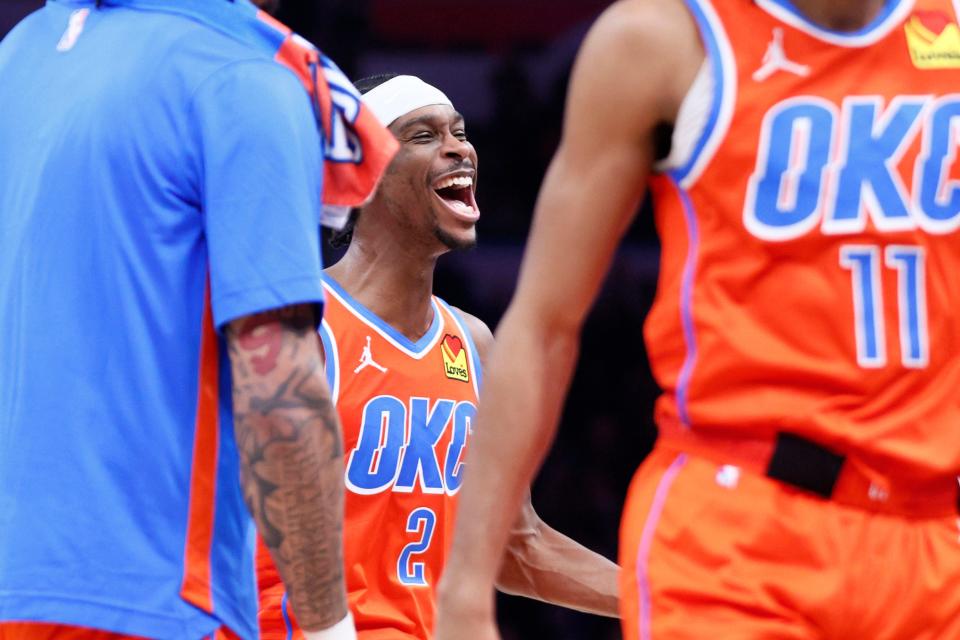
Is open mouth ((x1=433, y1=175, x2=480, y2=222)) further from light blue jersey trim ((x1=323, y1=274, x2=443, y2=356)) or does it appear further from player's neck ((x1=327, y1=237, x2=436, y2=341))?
light blue jersey trim ((x1=323, y1=274, x2=443, y2=356))

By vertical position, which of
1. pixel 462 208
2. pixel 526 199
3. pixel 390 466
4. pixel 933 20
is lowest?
pixel 526 199

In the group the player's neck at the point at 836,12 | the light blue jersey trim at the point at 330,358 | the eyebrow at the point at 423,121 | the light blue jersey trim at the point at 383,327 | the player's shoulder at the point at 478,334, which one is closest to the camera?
the player's neck at the point at 836,12

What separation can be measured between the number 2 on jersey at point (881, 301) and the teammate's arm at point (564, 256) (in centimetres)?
33

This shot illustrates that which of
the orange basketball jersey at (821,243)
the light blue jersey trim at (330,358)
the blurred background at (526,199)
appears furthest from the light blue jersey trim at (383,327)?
the blurred background at (526,199)

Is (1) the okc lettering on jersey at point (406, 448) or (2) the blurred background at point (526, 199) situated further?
(2) the blurred background at point (526, 199)

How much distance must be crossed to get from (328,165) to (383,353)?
155cm

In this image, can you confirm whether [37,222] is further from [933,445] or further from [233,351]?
[933,445]

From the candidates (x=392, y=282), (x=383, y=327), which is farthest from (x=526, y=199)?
(x=383, y=327)

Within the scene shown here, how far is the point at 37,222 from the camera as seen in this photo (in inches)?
99.5

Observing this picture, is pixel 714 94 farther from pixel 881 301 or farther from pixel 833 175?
pixel 881 301

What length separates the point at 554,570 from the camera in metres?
4.19

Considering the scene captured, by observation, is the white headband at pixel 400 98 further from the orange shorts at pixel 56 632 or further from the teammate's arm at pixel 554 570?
the orange shorts at pixel 56 632

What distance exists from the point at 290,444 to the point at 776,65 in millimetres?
898

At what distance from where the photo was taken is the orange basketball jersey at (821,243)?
7.47 ft
